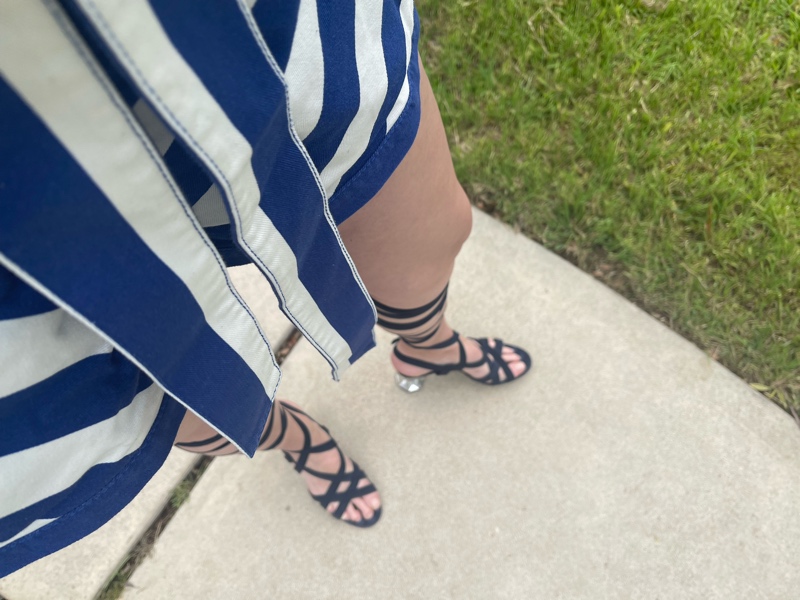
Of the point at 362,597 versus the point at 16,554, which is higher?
the point at 16,554

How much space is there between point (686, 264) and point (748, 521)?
26.3 inches

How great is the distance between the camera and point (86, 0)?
1.11 feet

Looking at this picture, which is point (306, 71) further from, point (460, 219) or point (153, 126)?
point (460, 219)

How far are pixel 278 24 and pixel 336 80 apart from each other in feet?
0.29

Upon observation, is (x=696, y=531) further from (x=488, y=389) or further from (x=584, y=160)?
(x=584, y=160)

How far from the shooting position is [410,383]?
5.11 ft

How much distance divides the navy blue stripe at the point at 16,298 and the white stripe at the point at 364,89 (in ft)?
1.04

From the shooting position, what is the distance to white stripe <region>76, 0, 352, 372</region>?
0.37m

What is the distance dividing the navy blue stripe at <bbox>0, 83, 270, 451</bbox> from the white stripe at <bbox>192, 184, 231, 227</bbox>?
11 centimetres

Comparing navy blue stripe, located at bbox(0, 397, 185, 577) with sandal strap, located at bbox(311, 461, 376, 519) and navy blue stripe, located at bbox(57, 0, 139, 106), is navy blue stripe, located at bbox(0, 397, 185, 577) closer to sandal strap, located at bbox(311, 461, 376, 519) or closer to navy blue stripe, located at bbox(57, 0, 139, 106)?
navy blue stripe, located at bbox(57, 0, 139, 106)

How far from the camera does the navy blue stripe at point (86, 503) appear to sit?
0.61 metres

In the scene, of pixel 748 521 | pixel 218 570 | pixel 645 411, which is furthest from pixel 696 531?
pixel 218 570

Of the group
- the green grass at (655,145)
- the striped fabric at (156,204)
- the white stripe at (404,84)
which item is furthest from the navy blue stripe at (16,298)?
the green grass at (655,145)

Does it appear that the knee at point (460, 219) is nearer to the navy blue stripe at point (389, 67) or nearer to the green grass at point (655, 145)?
the navy blue stripe at point (389, 67)
